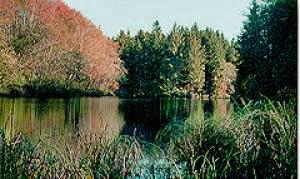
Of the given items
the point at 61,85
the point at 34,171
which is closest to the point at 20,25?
the point at 61,85

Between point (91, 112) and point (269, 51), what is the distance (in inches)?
37.5

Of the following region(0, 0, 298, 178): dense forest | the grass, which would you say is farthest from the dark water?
the grass

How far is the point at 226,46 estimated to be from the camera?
2.46m

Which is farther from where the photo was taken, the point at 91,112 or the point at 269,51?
the point at 91,112

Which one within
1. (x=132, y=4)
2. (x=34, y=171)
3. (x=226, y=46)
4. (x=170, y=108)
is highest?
(x=132, y=4)

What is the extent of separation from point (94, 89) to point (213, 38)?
2.14 ft

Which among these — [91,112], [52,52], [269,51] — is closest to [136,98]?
[91,112]

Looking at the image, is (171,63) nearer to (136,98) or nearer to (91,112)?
(136,98)

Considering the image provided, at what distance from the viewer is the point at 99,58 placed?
2.69 metres

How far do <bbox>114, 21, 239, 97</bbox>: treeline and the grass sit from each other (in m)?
0.32

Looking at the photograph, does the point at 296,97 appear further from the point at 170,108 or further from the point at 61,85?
the point at 61,85

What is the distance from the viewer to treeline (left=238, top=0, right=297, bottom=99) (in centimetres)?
191

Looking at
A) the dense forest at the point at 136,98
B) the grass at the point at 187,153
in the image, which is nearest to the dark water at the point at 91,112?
the dense forest at the point at 136,98

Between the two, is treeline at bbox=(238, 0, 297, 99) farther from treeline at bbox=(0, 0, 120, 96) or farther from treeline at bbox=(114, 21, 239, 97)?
treeline at bbox=(0, 0, 120, 96)
